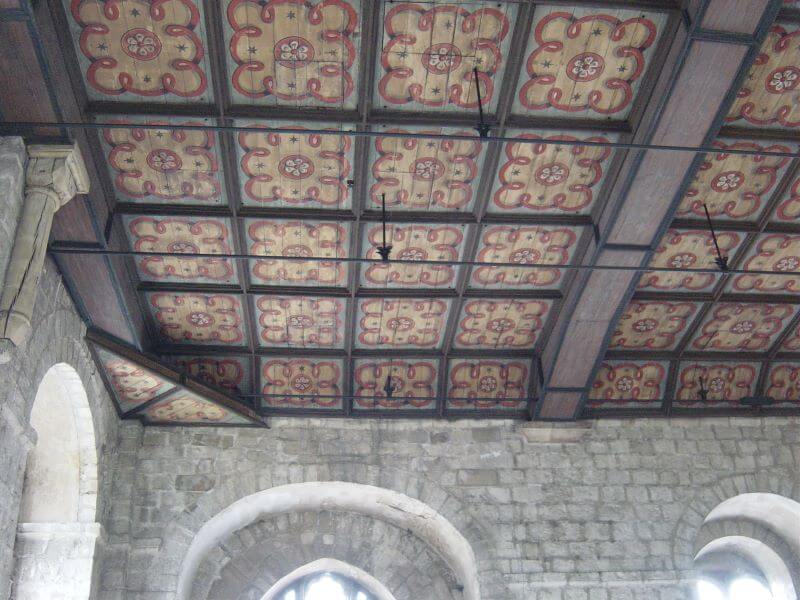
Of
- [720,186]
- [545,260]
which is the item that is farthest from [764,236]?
[545,260]

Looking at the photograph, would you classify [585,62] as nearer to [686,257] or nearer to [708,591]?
[686,257]

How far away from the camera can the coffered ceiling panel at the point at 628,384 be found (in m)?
9.26

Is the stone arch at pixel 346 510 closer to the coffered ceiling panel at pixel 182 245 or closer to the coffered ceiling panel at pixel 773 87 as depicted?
the coffered ceiling panel at pixel 182 245

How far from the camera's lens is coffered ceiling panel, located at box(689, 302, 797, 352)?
29.2ft

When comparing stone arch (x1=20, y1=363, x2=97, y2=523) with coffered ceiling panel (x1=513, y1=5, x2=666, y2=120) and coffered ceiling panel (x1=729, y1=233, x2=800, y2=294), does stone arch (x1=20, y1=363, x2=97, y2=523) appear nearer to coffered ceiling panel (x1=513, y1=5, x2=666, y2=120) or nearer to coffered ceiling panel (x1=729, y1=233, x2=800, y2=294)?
coffered ceiling panel (x1=513, y1=5, x2=666, y2=120)

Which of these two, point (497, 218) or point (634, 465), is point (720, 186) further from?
point (634, 465)

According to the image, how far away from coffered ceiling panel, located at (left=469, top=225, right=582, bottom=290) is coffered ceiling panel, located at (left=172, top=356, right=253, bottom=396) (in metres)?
2.52

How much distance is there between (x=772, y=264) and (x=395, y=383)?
158 inches

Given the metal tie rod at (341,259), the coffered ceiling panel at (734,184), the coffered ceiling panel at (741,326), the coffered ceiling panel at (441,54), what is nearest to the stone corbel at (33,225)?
the metal tie rod at (341,259)

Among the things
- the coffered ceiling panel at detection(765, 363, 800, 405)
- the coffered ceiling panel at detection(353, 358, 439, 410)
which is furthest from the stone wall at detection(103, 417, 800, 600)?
the coffered ceiling panel at detection(765, 363, 800, 405)

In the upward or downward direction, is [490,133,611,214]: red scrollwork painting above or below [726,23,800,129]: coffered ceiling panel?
below

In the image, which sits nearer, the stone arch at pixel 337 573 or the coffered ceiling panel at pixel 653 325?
the coffered ceiling panel at pixel 653 325

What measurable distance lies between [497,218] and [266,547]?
4.47 meters

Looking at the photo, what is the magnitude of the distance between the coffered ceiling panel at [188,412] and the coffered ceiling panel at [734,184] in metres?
4.87
